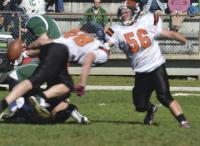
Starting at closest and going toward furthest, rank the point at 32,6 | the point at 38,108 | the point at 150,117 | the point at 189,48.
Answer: the point at 38,108 < the point at 150,117 < the point at 32,6 < the point at 189,48

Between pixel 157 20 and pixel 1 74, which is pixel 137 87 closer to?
pixel 157 20

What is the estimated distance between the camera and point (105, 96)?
15.6 m

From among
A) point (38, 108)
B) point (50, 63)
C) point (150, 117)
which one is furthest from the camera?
point (150, 117)

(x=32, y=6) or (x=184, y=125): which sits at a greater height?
(x=32, y=6)

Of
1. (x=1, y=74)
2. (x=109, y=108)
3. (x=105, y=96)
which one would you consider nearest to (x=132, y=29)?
(x=109, y=108)

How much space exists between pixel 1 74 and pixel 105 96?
2609 millimetres

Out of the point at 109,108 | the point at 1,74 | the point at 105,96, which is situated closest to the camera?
the point at 109,108

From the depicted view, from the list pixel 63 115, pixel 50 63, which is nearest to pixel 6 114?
pixel 63 115

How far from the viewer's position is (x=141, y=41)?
1069cm

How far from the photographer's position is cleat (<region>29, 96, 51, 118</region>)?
1026 cm

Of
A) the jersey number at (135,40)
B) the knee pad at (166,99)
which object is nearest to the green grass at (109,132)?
the knee pad at (166,99)

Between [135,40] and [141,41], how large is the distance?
8 centimetres

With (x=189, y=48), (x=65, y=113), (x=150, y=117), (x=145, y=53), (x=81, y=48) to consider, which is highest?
(x=81, y=48)

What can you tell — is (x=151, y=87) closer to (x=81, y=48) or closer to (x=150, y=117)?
(x=150, y=117)
